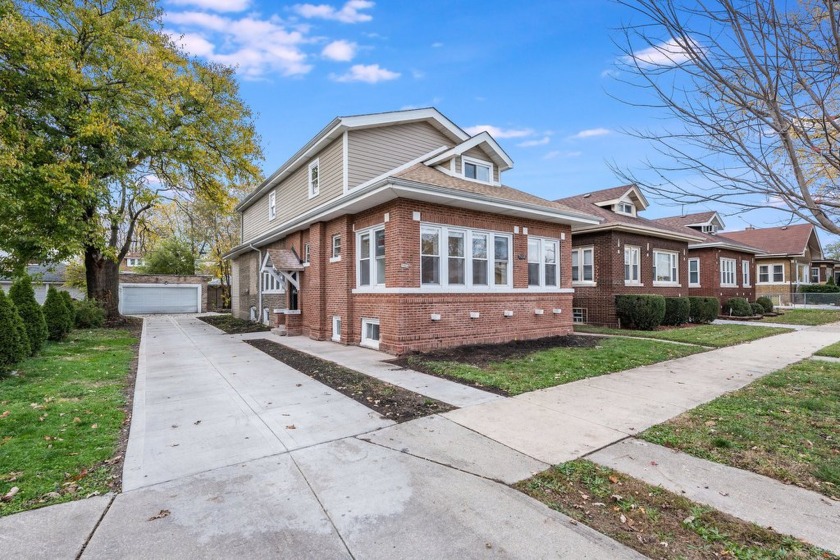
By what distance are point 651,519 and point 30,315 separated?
39.9 ft

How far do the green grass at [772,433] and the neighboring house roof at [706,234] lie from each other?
16.4 m

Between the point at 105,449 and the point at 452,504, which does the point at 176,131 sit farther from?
the point at 452,504

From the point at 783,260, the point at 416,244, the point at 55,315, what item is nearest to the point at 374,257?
the point at 416,244

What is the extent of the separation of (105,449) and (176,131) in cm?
1608

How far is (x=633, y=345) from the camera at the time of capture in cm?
1049

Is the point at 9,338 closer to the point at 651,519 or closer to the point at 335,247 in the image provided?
the point at 335,247

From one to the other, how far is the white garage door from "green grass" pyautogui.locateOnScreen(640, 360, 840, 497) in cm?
3158

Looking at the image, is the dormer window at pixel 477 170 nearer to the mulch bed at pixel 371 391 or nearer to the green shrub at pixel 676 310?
the mulch bed at pixel 371 391

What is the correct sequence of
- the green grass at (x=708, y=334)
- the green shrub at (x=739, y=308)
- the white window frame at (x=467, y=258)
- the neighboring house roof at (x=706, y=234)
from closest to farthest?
the white window frame at (x=467, y=258)
the green grass at (x=708, y=334)
the green shrub at (x=739, y=308)
the neighboring house roof at (x=706, y=234)

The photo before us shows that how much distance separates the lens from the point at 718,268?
2111 centimetres

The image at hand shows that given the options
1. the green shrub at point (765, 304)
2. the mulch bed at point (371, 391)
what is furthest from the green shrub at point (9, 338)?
the green shrub at point (765, 304)

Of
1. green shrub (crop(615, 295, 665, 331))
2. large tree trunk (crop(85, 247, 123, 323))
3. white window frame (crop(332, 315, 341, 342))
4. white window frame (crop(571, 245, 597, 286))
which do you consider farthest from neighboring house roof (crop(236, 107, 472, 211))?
large tree trunk (crop(85, 247, 123, 323))

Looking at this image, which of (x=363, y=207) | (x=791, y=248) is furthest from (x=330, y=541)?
(x=791, y=248)

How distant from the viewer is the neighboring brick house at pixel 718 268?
68.3 ft
